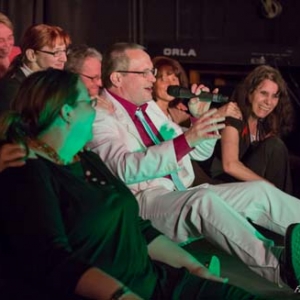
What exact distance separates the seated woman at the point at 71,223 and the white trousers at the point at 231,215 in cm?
60

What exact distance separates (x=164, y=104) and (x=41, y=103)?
219 cm

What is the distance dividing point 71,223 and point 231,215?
1.06 metres

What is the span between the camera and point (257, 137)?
14.5 ft

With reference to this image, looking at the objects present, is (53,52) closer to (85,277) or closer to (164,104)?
(164,104)

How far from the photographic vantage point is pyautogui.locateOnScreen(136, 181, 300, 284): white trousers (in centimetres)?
292

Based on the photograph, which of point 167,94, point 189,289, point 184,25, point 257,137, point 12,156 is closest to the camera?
point 12,156

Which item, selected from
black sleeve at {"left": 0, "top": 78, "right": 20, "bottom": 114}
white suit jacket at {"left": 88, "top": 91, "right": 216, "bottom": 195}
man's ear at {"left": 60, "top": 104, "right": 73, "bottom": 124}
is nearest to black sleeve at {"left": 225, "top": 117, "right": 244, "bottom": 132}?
white suit jacket at {"left": 88, "top": 91, "right": 216, "bottom": 195}

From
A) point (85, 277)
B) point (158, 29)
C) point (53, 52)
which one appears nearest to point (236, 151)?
point (53, 52)

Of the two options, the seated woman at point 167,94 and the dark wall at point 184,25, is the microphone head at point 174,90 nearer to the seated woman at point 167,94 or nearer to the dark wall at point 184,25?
the seated woman at point 167,94

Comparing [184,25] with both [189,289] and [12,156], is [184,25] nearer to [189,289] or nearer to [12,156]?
[189,289]

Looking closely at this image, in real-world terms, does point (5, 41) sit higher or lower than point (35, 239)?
higher

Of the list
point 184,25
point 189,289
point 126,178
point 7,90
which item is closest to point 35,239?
point 189,289

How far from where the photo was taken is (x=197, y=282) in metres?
2.19

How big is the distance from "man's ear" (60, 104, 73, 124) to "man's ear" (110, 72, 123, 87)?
51.3 inches
